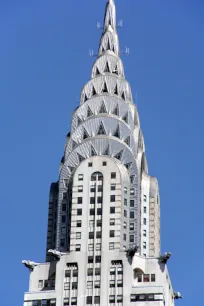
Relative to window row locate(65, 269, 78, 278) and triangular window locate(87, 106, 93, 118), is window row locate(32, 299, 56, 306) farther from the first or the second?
triangular window locate(87, 106, 93, 118)

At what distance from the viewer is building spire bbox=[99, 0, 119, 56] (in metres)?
185

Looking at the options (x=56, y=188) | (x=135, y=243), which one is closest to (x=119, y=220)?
(x=135, y=243)

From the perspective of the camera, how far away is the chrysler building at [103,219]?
507ft

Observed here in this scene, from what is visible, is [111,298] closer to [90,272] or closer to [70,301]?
[90,272]

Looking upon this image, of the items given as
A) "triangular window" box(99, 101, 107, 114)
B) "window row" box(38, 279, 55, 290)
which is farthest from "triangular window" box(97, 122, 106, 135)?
"window row" box(38, 279, 55, 290)

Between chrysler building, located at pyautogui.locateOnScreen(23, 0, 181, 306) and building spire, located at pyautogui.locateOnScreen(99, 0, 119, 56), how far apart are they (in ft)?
34.0

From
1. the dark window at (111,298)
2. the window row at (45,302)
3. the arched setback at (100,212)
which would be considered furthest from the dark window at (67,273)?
the dark window at (111,298)

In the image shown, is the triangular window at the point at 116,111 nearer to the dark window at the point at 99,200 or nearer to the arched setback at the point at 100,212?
the arched setback at the point at 100,212

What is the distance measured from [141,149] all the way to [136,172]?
8.46 meters

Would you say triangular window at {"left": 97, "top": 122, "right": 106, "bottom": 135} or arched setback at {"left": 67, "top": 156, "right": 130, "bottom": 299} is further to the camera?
triangular window at {"left": 97, "top": 122, "right": 106, "bottom": 135}

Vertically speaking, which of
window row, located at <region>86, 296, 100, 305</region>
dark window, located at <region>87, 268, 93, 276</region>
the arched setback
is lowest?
window row, located at <region>86, 296, 100, 305</region>

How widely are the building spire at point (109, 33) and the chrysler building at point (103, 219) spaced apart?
1036 centimetres

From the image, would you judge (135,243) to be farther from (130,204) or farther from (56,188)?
(56,188)

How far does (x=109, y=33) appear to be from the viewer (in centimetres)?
18650
